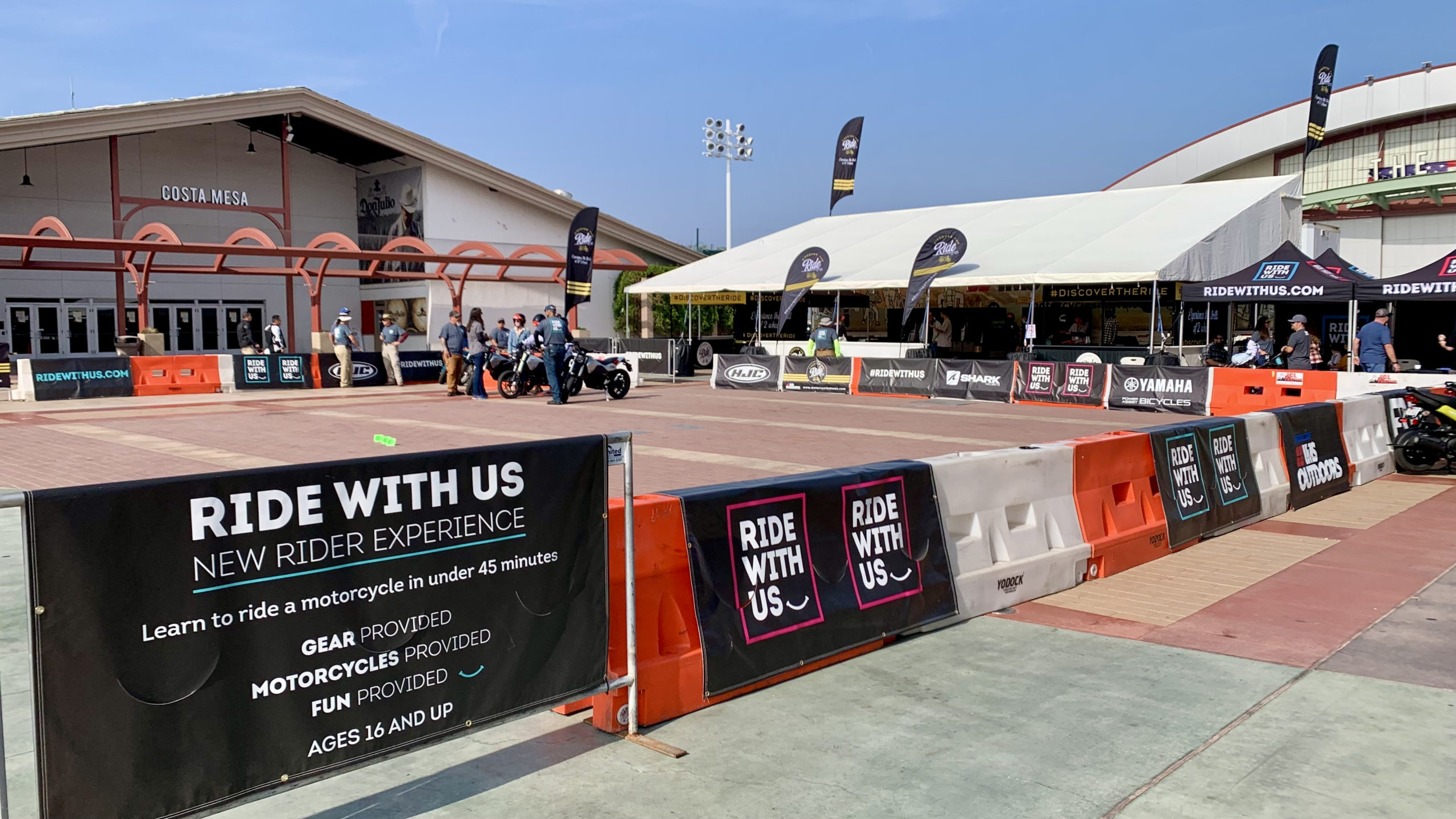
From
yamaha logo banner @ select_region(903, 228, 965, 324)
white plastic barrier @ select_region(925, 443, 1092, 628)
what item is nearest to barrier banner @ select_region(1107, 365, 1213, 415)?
yamaha logo banner @ select_region(903, 228, 965, 324)

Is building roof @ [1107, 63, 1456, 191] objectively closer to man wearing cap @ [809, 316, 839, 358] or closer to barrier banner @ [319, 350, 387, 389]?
man wearing cap @ [809, 316, 839, 358]

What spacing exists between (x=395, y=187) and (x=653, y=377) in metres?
16.8

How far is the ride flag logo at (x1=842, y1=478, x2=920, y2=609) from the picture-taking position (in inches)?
225

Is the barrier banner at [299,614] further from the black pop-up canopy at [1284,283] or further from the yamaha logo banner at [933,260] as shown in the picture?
the yamaha logo banner at [933,260]

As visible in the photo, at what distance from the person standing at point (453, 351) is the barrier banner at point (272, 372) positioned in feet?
15.9

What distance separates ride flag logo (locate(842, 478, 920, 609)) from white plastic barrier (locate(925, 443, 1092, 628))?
0.38m

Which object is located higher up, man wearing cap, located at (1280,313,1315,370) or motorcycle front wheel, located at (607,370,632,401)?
man wearing cap, located at (1280,313,1315,370)

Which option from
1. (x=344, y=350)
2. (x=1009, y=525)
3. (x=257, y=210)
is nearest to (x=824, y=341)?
(x=344, y=350)

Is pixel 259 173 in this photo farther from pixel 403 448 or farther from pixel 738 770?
pixel 738 770

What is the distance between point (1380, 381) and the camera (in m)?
16.6

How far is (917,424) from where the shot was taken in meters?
17.3

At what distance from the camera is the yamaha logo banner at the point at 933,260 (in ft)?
87.8

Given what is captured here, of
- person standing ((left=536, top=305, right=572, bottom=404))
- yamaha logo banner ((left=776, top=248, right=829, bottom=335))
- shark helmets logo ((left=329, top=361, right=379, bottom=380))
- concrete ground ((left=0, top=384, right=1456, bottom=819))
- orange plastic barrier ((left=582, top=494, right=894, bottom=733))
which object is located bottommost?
concrete ground ((left=0, top=384, right=1456, bottom=819))

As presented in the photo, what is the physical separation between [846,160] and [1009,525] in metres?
31.5
